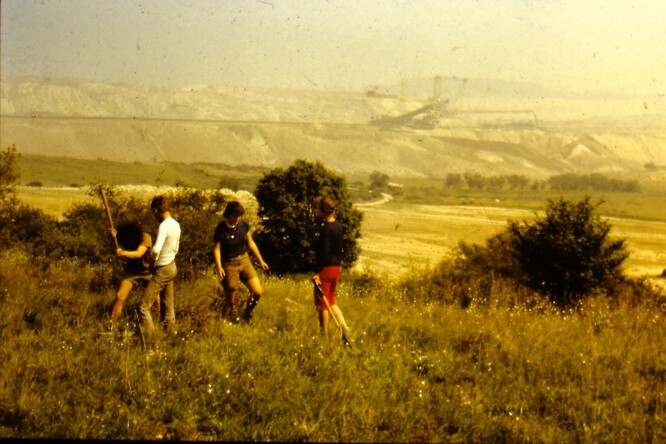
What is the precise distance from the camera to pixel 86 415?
4.35 metres

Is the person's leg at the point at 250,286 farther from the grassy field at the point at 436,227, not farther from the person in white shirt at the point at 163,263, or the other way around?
the grassy field at the point at 436,227

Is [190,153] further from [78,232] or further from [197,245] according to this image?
[197,245]

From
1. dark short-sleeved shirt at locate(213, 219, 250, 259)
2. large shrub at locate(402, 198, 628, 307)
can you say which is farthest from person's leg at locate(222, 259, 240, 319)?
large shrub at locate(402, 198, 628, 307)

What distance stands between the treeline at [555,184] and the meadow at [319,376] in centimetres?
13597

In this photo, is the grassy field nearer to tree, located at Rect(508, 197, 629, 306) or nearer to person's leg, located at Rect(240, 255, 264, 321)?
tree, located at Rect(508, 197, 629, 306)

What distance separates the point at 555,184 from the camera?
15325 centimetres

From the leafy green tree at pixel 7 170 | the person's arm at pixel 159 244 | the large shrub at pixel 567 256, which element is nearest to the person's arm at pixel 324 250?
the person's arm at pixel 159 244

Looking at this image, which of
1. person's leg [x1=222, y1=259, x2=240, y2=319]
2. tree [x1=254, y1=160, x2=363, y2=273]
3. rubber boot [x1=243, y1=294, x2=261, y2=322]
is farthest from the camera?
tree [x1=254, y1=160, x2=363, y2=273]

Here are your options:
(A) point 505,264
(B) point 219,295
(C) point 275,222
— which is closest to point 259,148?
(C) point 275,222

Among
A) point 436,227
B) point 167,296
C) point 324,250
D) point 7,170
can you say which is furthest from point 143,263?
point 436,227

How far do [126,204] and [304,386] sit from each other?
18.0m

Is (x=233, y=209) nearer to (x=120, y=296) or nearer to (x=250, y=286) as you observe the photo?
(x=250, y=286)

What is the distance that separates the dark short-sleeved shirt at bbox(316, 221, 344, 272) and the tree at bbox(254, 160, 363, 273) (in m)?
24.8

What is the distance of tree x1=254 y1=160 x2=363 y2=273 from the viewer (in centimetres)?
3312
